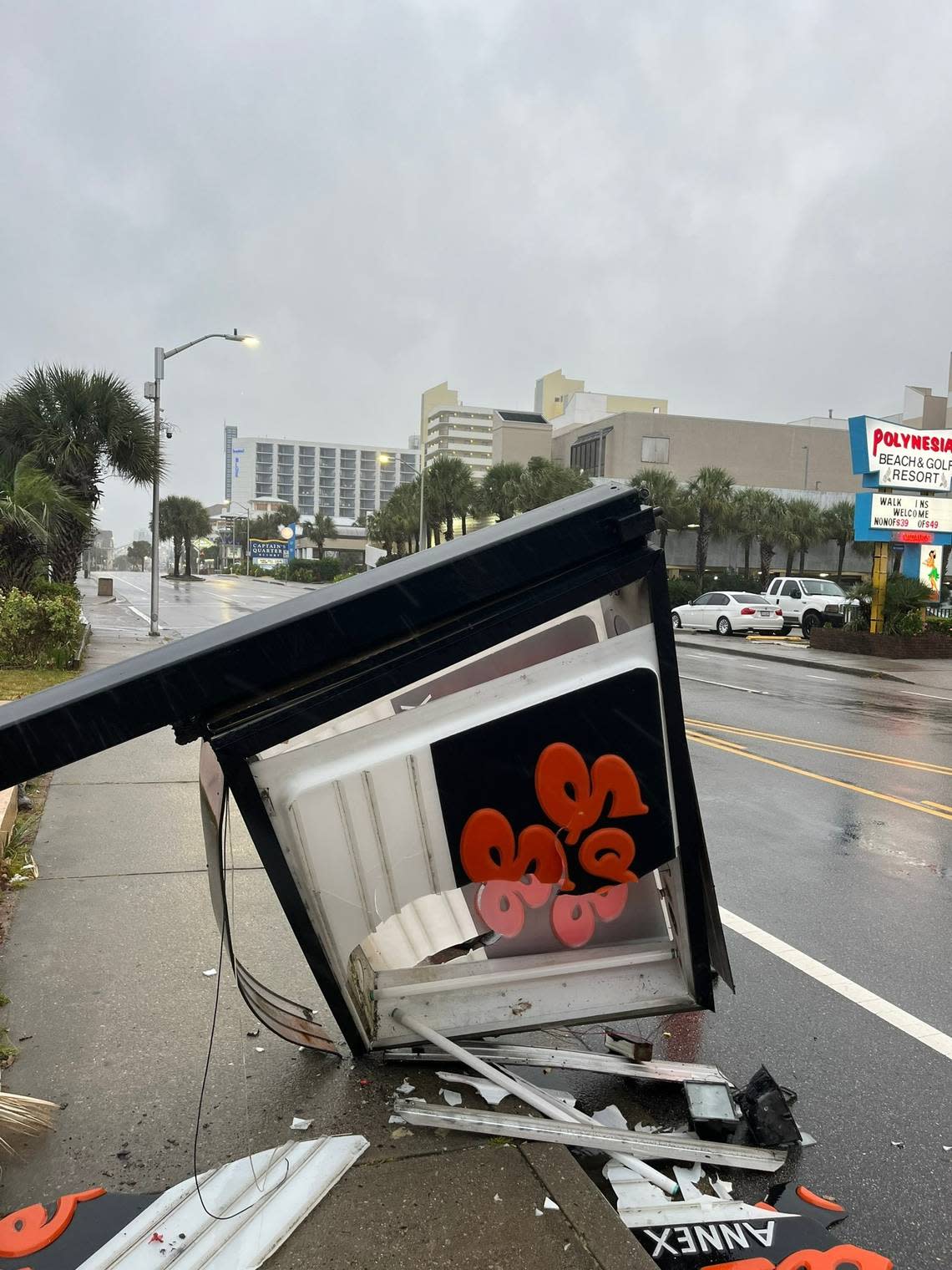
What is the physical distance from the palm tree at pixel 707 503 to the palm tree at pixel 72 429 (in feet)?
124

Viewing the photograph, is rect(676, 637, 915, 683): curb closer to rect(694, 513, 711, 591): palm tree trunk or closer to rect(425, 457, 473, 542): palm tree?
rect(694, 513, 711, 591): palm tree trunk

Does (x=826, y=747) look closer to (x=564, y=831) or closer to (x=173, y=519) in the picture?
(x=564, y=831)

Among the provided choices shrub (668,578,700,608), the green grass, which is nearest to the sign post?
shrub (668,578,700,608)

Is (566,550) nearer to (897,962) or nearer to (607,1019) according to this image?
(607,1019)

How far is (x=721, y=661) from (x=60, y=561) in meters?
15.3

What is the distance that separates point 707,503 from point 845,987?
5167 cm

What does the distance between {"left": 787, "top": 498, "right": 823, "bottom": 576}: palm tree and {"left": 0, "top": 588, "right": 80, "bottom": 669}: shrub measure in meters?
50.3

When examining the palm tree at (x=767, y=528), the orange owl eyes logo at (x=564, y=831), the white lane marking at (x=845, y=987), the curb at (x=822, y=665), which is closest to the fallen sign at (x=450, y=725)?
the orange owl eyes logo at (x=564, y=831)

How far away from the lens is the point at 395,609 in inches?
99.3

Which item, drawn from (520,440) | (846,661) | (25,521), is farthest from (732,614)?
(520,440)

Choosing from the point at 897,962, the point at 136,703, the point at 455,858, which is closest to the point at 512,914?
the point at 455,858

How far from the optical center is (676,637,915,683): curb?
20062 mm

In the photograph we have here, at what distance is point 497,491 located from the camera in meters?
60.8

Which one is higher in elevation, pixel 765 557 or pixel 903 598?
pixel 765 557
